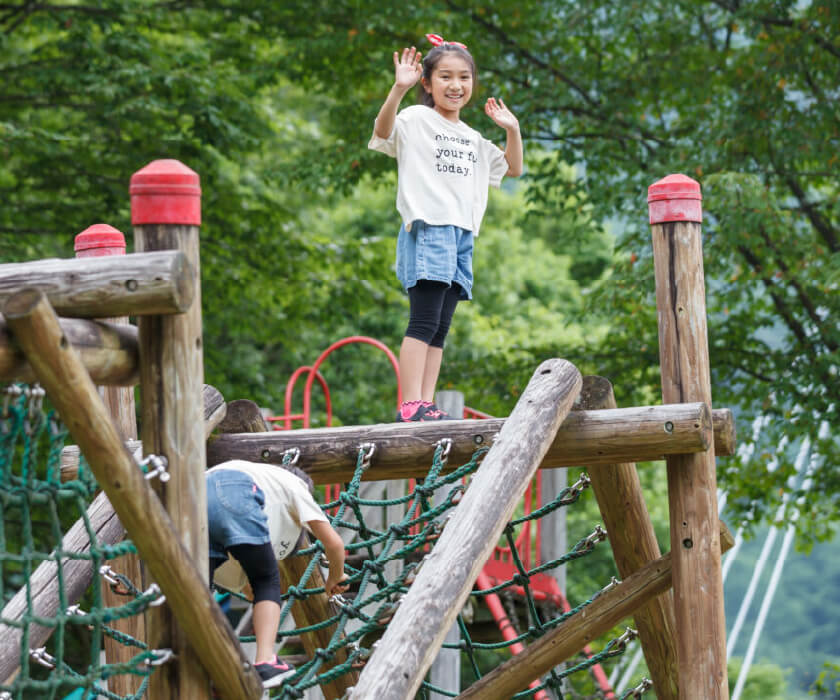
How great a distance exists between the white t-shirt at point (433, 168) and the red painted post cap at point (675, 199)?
799 millimetres

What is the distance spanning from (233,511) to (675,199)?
172 centimetres

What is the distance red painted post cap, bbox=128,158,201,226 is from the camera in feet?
8.27

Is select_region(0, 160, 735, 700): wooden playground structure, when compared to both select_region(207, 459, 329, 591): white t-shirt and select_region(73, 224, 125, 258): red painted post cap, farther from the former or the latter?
select_region(207, 459, 329, 591): white t-shirt

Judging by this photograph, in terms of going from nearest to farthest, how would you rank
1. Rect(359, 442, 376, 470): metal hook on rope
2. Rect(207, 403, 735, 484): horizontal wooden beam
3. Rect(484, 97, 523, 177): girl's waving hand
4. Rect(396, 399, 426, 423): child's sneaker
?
Rect(207, 403, 735, 484): horizontal wooden beam, Rect(359, 442, 376, 470): metal hook on rope, Rect(396, 399, 426, 423): child's sneaker, Rect(484, 97, 523, 177): girl's waving hand

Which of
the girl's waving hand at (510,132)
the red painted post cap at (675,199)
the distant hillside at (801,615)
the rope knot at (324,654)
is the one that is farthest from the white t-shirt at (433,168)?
the distant hillside at (801,615)

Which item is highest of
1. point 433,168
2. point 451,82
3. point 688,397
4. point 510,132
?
point 451,82

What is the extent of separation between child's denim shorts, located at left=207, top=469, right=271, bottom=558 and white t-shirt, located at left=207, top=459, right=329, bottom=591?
1.7 inches

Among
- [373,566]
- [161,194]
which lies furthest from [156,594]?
[373,566]

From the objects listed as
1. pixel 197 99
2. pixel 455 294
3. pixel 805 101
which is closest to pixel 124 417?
pixel 455 294

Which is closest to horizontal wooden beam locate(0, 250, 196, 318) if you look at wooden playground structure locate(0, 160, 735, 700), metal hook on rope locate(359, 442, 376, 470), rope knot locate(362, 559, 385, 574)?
wooden playground structure locate(0, 160, 735, 700)

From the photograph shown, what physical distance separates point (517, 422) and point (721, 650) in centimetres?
101

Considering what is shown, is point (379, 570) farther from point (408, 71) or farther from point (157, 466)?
point (408, 71)

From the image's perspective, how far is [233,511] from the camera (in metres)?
2.97

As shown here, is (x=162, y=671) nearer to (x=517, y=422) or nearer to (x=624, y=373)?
(x=517, y=422)
